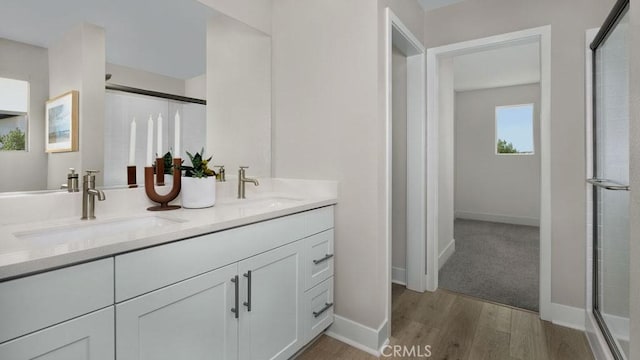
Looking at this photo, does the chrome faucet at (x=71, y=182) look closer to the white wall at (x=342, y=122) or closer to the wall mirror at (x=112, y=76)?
the wall mirror at (x=112, y=76)

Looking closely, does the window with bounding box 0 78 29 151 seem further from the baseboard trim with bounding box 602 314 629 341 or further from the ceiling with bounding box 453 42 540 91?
the ceiling with bounding box 453 42 540 91

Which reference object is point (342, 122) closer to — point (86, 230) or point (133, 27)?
point (133, 27)

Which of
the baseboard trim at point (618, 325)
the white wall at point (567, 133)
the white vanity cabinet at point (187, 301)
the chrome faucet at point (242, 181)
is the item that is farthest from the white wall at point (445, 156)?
the chrome faucet at point (242, 181)

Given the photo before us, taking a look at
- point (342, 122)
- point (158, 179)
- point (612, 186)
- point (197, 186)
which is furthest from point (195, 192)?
point (612, 186)

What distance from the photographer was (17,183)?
3.70 ft

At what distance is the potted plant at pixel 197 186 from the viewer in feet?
5.04

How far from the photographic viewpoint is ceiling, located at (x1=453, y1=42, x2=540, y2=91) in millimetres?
3711

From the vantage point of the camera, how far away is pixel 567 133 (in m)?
1.98

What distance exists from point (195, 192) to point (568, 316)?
99.5 inches

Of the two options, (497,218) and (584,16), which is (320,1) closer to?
(584,16)

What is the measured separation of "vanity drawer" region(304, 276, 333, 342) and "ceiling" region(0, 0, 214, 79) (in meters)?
1.46

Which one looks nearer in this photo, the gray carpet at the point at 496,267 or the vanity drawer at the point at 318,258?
the vanity drawer at the point at 318,258

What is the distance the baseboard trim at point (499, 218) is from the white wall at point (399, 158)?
3.79m

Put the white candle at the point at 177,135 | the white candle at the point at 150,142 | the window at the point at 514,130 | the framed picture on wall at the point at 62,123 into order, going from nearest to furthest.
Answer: the framed picture on wall at the point at 62,123
the white candle at the point at 150,142
the white candle at the point at 177,135
the window at the point at 514,130
